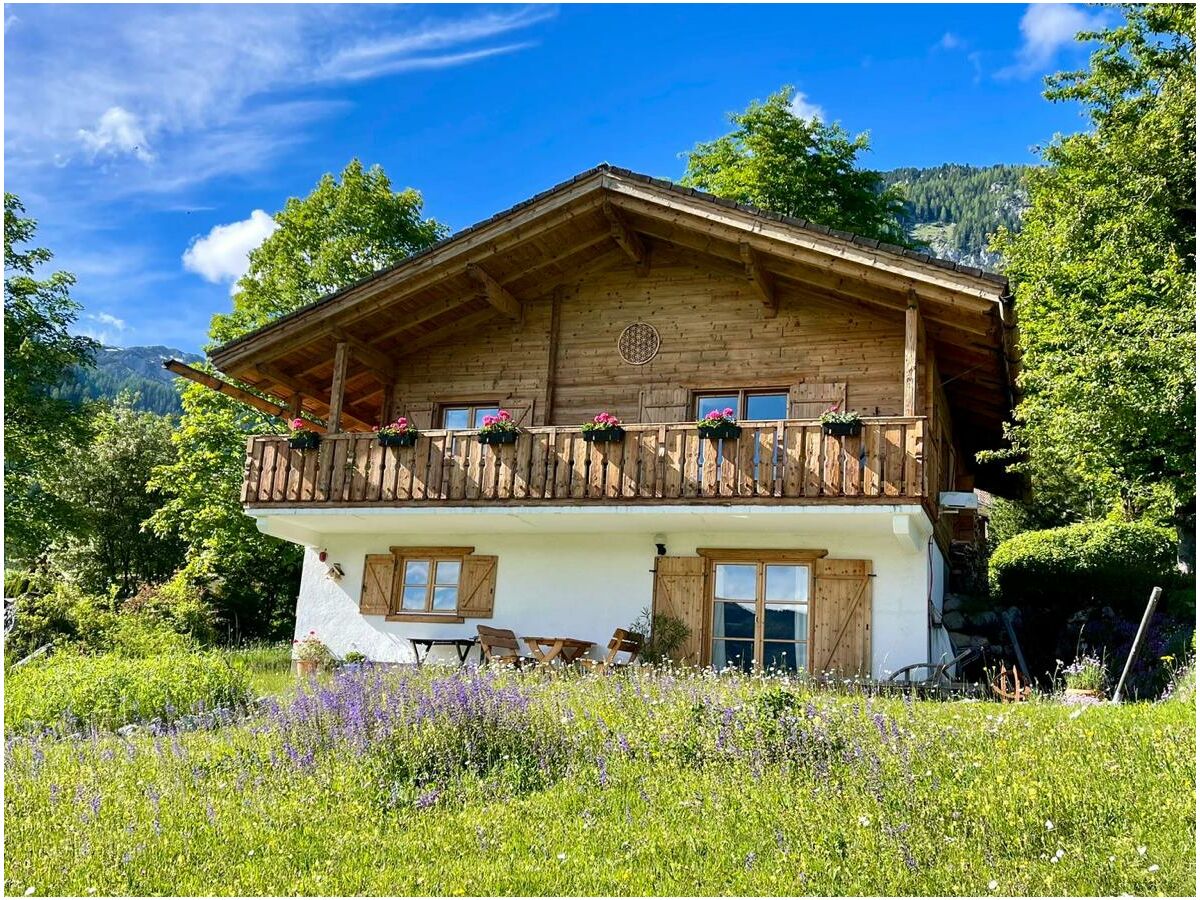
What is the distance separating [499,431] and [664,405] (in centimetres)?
257

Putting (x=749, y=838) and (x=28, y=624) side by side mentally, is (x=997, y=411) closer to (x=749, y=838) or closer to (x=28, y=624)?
(x=749, y=838)

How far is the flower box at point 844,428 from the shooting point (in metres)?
12.5

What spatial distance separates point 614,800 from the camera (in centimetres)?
654

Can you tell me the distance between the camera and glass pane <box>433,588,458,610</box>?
15.5m

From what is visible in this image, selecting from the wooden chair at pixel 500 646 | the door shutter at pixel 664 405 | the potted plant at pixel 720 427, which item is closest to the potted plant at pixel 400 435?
the wooden chair at pixel 500 646

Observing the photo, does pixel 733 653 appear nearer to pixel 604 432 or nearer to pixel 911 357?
pixel 604 432

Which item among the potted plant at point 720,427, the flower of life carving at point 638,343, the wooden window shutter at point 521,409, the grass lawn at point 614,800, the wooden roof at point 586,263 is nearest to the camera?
the grass lawn at point 614,800

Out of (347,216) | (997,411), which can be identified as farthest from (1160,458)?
(347,216)

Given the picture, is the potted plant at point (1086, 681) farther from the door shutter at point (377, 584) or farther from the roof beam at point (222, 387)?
the roof beam at point (222, 387)

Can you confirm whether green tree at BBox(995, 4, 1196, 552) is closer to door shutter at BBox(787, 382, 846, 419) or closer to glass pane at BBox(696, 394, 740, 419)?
door shutter at BBox(787, 382, 846, 419)

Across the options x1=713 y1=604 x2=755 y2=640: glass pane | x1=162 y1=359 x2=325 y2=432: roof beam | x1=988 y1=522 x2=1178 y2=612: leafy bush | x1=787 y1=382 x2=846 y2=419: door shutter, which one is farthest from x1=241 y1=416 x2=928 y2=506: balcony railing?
x1=988 y1=522 x2=1178 y2=612: leafy bush

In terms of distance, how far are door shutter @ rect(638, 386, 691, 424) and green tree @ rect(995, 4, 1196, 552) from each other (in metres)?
5.44

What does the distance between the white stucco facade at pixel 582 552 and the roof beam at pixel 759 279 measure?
3.35 meters

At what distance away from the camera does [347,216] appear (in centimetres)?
2633
